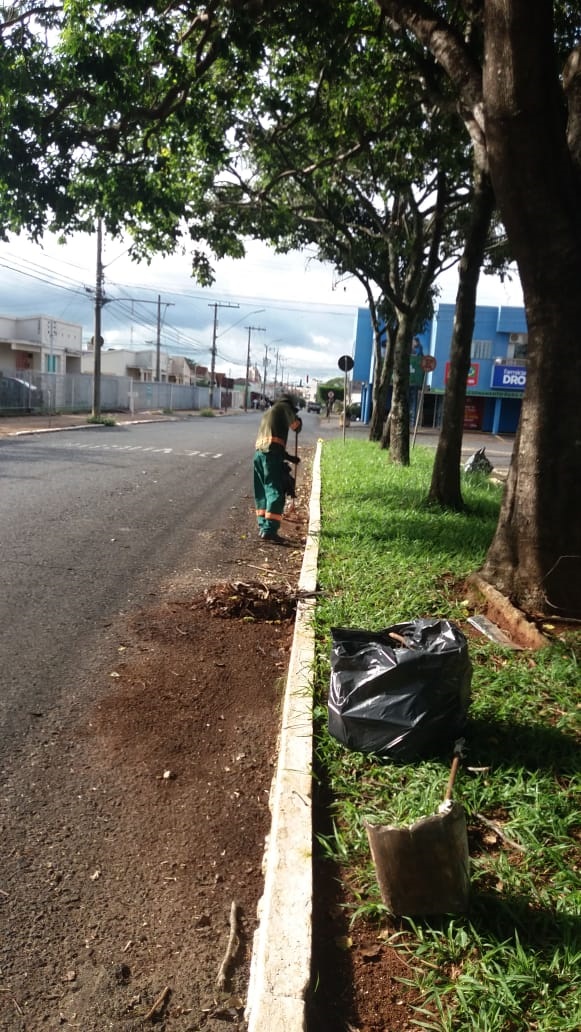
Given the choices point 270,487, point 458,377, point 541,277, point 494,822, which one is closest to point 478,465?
point 458,377

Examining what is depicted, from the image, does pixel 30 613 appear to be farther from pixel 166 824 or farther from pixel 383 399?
pixel 383 399

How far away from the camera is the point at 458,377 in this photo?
9492 mm

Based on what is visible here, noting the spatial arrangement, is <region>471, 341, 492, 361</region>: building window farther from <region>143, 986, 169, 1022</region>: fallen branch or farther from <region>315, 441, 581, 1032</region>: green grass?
<region>143, 986, 169, 1022</region>: fallen branch

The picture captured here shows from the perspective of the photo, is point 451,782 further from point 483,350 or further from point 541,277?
point 483,350

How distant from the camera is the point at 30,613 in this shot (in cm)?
515

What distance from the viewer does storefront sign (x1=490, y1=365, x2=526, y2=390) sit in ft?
133

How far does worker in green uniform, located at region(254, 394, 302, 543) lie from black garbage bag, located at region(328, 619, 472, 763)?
4.79m

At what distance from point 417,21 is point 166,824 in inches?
261

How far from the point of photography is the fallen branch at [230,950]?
7.15 ft

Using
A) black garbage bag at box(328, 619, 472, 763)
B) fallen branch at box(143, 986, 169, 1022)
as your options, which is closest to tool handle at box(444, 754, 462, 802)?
black garbage bag at box(328, 619, 472, 763)

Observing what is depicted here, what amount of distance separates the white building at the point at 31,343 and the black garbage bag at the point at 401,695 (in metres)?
43.2

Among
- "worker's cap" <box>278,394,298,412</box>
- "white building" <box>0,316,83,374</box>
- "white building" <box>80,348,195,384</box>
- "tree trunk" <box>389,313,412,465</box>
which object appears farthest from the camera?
"white building" <box>80,348,195,384</box>

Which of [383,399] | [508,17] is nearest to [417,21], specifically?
[508,17]

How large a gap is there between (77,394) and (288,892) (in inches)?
1403
